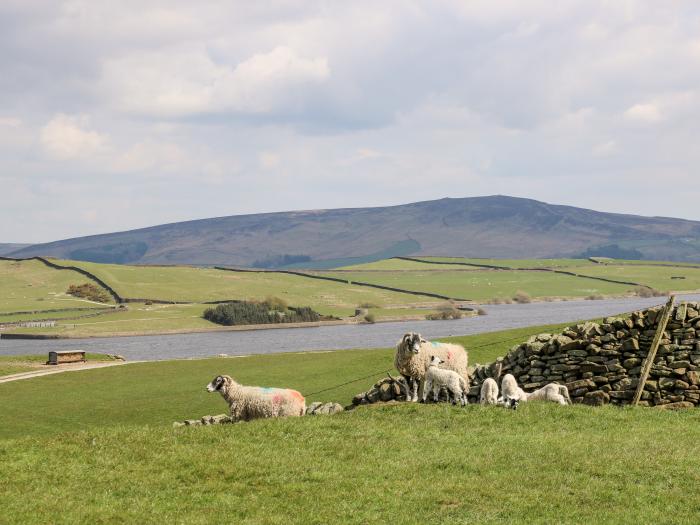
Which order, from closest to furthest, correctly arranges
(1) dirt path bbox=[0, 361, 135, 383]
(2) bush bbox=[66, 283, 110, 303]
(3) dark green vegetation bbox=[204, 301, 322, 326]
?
(1) dirt path bbox=[0, 361, 135, 383], (3) dark green vegetation bbox=[204, 301, 322, 326], (2) bush bbox=[66, 283, 110, 303]

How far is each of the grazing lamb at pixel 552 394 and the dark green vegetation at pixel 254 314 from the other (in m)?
134

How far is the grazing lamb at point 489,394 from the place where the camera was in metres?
23.8

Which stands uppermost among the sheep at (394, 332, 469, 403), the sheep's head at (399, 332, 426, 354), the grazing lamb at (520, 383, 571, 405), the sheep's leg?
the sheep's head at (399, 332, 426, 354)

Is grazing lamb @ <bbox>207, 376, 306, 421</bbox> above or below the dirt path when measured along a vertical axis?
above

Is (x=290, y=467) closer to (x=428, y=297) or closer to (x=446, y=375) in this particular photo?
(x=446, y=375)

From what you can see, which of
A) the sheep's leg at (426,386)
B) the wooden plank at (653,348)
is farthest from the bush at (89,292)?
the wooden plank at (653,348)

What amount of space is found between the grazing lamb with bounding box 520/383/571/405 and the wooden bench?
4212 centimetres

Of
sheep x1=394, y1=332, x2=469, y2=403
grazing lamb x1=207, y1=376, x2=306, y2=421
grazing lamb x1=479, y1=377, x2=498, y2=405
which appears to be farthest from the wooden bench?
grazing lamb x1=479, y1=377, x2=498, y2=405

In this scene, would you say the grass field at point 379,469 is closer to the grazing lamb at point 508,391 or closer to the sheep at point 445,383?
the sheep at point 445,383

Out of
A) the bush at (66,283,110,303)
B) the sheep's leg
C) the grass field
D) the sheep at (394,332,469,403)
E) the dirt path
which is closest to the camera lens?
the grass field

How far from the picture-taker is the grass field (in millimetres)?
14273

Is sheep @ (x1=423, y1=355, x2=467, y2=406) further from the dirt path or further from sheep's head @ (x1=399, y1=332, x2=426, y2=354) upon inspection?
the dirt path

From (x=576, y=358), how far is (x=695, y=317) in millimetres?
3673

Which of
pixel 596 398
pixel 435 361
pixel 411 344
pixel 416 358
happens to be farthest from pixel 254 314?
pixel 596 398
